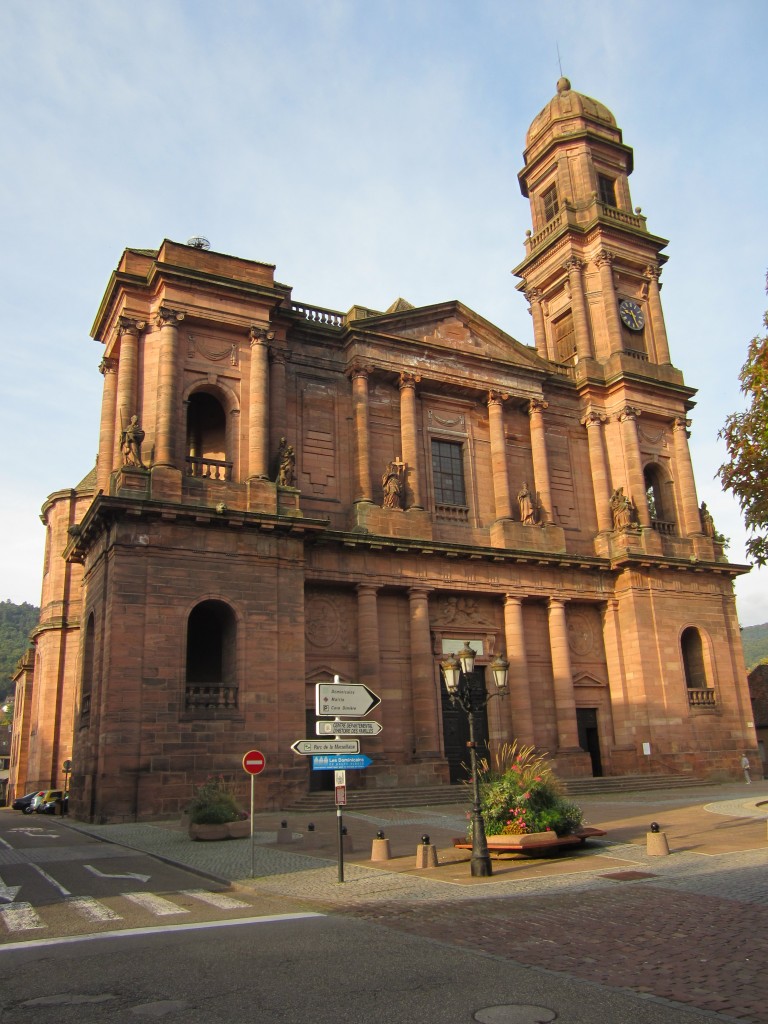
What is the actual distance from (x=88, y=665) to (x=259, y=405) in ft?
34.5

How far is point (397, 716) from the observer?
29.5 metres

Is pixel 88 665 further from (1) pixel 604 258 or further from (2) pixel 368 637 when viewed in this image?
(1) pixel 604 258

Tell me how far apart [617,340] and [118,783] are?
28.5 m

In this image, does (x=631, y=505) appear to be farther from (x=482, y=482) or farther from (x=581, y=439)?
(x=482, y=482)

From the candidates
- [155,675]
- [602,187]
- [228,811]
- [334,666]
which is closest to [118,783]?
[155,675]

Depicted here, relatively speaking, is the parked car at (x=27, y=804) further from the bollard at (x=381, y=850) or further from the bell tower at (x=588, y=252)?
the bell tower at (x=588, y=252)

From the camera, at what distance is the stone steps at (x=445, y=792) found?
82.3ft

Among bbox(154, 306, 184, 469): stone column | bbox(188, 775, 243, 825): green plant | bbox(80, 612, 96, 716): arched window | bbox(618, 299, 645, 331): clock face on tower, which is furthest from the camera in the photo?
bbox(618, 299, 645, 331): clock face on tower

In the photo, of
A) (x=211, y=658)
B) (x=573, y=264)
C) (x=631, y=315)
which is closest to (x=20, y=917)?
(x=211, y=658)

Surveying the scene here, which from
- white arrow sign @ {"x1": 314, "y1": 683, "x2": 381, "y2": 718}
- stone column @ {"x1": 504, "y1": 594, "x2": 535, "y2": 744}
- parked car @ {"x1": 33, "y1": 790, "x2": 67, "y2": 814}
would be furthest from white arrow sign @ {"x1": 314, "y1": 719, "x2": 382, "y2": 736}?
parked car @ {"x1": 33, "y1": 790, "x2": 67, "y2": 814}

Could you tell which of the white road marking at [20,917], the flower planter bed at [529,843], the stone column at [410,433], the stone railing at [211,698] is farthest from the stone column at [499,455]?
the white road marking at [20,917]

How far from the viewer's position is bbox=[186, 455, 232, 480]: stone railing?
27703 mm

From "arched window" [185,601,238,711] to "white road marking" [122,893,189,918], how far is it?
12412 millimetres

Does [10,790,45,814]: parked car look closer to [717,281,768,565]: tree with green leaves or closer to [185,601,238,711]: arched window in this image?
[185,601,238,711]: arched window
